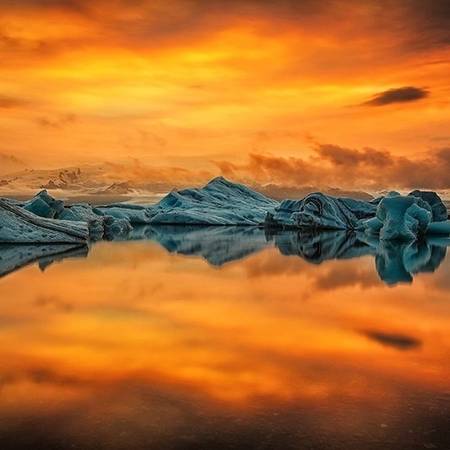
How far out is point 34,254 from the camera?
48.6 feet

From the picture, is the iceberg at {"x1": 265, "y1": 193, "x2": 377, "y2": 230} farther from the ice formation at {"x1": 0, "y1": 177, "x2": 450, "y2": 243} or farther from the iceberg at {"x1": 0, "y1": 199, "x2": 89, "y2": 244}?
the iceberg at {"x1": 0, "y1": 199, "x2": 89, "y2": 244}

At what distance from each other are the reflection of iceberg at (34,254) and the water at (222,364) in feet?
5.39

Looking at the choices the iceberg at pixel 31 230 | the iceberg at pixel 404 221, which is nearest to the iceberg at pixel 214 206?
the iceberg at pixel 404 221

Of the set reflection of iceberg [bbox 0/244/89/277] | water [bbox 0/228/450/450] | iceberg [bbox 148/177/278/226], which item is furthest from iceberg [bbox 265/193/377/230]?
water [bbox 0/228/450/450]

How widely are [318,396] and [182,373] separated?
1.06 m

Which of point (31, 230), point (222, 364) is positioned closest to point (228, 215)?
point (31, 230)

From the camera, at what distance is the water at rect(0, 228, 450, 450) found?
3.36m

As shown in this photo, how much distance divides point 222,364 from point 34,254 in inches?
431

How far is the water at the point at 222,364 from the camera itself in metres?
3.36

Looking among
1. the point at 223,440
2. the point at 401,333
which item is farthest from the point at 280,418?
the point at 401,333

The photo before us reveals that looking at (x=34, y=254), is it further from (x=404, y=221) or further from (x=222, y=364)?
(x=404, y=221)

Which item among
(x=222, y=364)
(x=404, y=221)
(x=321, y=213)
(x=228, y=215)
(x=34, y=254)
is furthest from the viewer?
(x=228, y=215)

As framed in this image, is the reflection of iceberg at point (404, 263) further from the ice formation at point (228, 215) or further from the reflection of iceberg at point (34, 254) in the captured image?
the ice formation at point (228, 215)

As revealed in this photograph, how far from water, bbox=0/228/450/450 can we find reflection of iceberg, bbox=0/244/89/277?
1.64 metres
